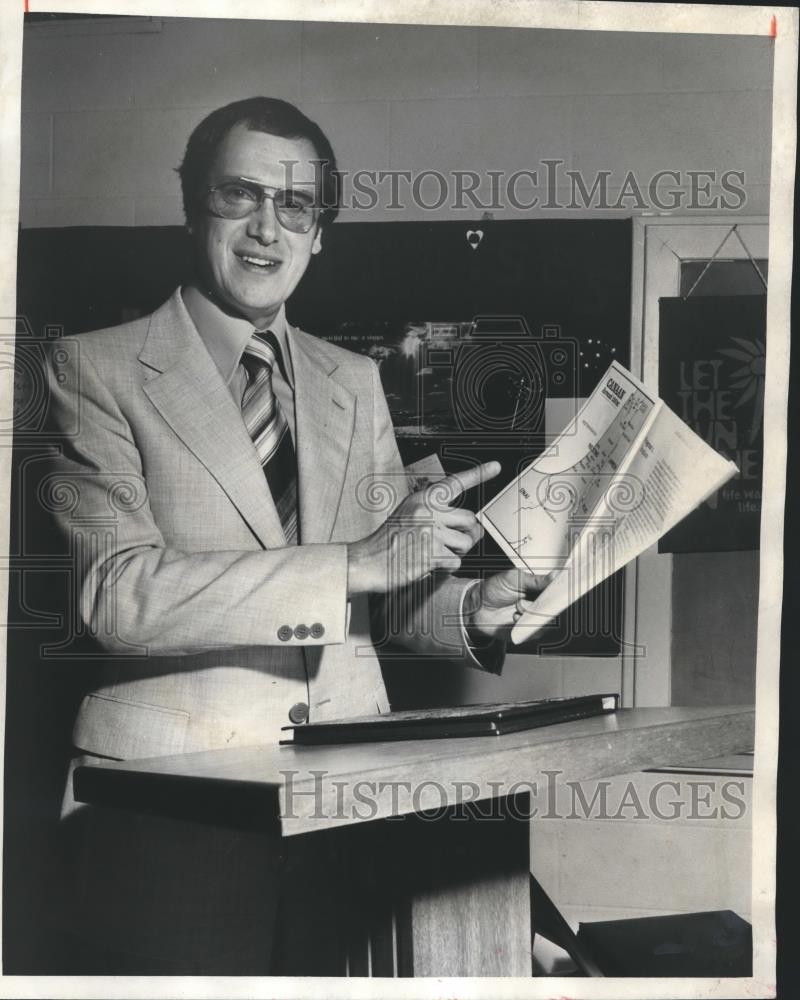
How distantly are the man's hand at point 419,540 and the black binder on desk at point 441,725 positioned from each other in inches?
9.7

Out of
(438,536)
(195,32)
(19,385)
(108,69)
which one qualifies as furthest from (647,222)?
(19,385)

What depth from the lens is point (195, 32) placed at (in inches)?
67.1

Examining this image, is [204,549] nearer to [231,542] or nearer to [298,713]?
[231,542]

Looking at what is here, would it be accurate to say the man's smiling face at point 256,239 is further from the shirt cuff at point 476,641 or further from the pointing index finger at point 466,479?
the shirt cuff at point 476,641

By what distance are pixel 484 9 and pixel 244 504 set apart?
950 mm

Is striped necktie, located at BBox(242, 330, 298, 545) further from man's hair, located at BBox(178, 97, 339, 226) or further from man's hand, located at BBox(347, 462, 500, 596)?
man's hair, located at BBox(178, 97, 339, 226)

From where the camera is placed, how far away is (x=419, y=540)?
1.66 m

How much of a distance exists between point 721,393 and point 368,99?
2.60ft

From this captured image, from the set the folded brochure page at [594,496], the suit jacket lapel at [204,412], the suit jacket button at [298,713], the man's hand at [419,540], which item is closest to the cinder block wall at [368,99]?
the suit jacket lapel at [204,412]

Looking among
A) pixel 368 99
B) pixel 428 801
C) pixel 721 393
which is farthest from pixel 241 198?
pixel 428 801

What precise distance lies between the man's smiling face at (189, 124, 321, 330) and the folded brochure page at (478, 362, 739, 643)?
20.3 inches

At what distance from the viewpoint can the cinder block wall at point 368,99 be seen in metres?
1.68

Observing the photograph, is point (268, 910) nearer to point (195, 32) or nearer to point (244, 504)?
point (244, 504)

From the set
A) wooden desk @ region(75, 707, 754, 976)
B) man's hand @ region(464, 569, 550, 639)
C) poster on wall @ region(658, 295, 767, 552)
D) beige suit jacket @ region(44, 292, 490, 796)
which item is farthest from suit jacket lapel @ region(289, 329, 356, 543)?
poster on wall @ region(658, 295, 767, 552)
